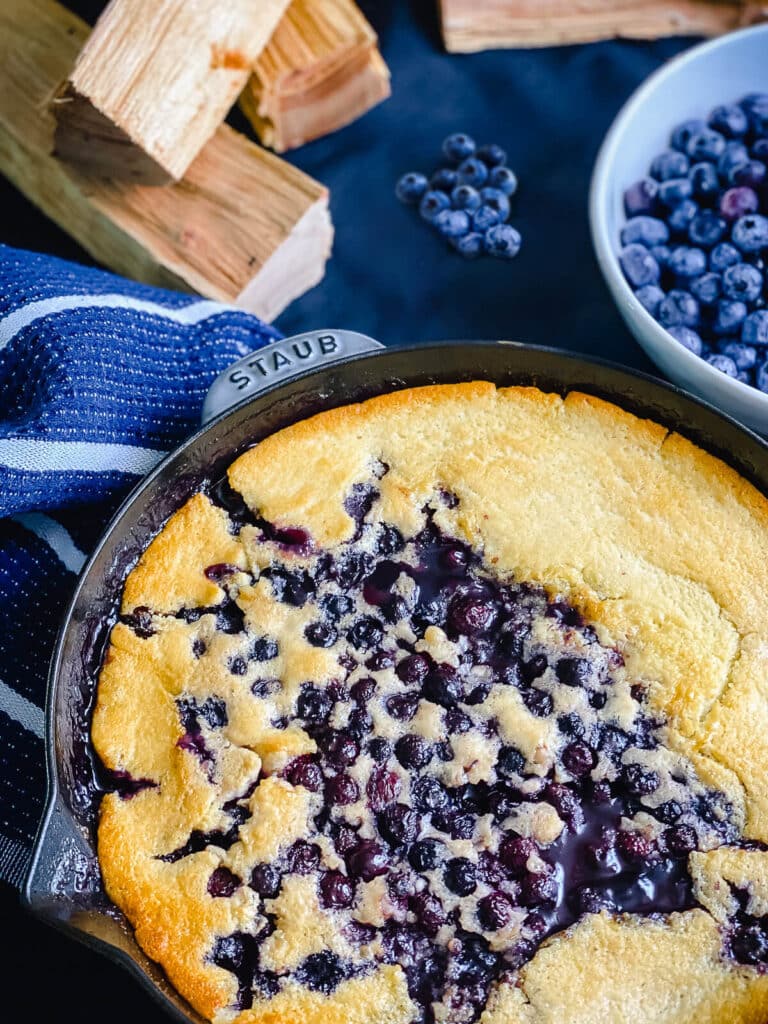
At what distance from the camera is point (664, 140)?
8.20ft

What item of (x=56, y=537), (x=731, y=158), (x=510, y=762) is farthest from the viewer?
(x=731, y=158)

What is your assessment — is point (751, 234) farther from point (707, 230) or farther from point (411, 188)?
point (411, 188)

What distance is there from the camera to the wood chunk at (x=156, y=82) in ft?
7.37

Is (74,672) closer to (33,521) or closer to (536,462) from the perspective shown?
(33,521)

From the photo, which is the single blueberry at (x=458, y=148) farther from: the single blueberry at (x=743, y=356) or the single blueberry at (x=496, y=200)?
the single blueberry at (x=743, y=356)

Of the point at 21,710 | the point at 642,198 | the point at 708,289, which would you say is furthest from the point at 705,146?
the point at 21,710

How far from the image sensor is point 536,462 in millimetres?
1903

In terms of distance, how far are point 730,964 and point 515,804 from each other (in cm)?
37

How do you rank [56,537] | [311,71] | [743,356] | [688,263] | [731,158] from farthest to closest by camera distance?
[311,71] → [731,158] → [688,263] → [743,356] → [56,537]

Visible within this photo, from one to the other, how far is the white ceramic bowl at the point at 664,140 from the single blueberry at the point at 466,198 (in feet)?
0.98

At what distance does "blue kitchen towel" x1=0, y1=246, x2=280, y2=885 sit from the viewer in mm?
1910

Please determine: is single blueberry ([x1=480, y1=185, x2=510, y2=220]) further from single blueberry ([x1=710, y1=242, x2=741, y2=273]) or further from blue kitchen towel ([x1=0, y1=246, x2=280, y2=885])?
blue kitchen towel ([x1=0, y1=246, x2=280, y2=885])

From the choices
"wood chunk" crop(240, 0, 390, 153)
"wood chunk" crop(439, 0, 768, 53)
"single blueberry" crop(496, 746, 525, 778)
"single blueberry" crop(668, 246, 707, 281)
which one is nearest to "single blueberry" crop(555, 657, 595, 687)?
"single blueberry" crop(496, 746, 525, 778)

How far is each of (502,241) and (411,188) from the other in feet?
0.83
